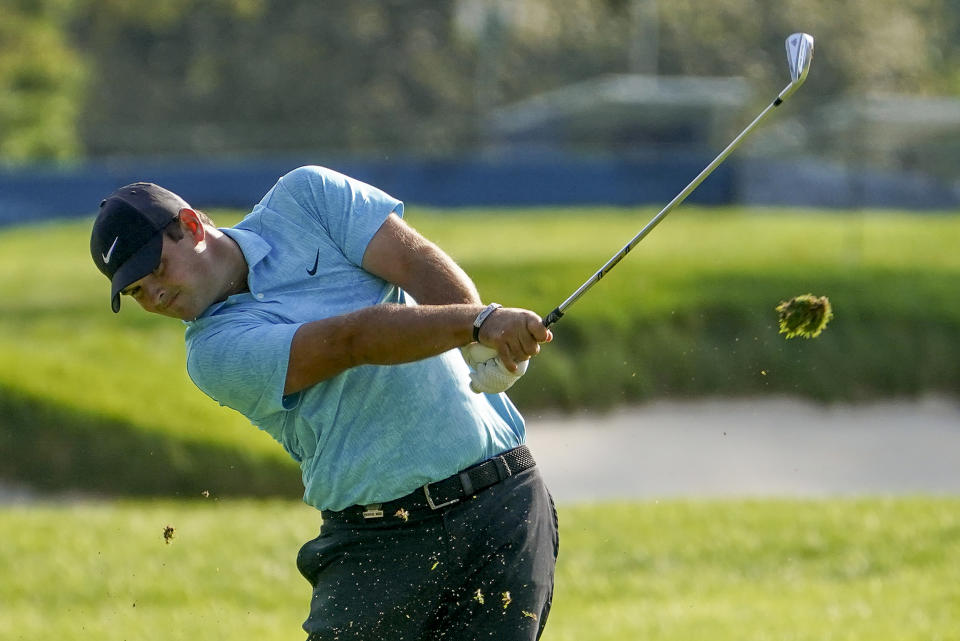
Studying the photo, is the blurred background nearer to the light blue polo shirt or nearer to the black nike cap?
the light blue polo shirt

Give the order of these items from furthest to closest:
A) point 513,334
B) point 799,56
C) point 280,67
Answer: point 280,67, point 799,56, point 513,334

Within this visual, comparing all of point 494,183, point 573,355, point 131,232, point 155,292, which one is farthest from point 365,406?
point 494,183

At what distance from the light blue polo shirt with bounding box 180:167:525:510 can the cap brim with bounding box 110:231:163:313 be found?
20 cm

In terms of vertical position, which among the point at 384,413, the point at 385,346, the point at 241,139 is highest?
the point at 385,346

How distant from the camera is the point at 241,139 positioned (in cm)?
3231

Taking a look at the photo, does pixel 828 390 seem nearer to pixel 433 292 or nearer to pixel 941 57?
pixel 433 292

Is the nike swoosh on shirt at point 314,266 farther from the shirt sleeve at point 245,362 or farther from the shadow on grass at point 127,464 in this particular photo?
the shadow on grass at point 127,464

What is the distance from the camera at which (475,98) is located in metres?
46.0

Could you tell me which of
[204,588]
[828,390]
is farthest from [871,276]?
[204,588]

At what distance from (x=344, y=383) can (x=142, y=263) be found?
1.94 ft

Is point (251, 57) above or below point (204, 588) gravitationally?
below

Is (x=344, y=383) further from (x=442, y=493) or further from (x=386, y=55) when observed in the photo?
(x=386, y=55)

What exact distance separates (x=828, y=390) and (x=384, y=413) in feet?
36.9

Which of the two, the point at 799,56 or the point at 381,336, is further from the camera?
the point at 799,56
